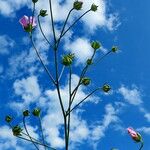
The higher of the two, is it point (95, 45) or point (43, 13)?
point (43, 13)

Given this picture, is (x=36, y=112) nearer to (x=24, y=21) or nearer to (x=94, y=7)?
(x=24, y=21)

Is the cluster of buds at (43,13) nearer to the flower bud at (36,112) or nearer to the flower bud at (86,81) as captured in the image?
the flower bud at (86,81)

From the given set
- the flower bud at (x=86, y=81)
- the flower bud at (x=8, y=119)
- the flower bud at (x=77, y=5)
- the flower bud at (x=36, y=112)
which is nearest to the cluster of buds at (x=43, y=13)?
the flower bud at (x=77, y=5)

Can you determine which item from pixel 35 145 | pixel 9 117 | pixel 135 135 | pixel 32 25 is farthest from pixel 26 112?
pixel 135 135

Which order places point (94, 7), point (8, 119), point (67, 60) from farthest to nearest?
point (94, 7), point (8, 119), point (67, 60)

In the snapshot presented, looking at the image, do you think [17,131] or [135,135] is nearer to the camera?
[135,135]

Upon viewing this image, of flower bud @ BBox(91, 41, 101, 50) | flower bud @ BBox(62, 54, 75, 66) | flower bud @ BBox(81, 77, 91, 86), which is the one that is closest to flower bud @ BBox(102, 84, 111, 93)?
flower bud @ BBox(81, 77, 91, 86)

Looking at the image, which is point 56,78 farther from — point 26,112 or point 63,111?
point 26,112

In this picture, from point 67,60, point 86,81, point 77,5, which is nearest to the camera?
point 67,60

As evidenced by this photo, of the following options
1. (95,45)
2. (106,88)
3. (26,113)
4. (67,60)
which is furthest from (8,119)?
(95,45)
